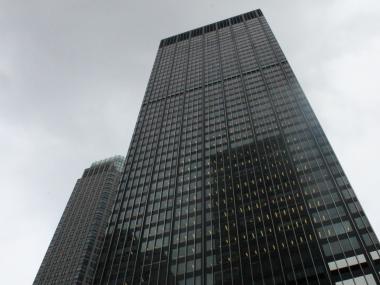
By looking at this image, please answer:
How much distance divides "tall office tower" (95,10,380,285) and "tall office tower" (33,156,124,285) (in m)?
48.9

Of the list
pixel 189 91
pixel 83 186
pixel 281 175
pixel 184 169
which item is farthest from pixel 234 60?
pixel 83 186

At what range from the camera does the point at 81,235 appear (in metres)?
162

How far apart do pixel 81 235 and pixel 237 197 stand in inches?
3524

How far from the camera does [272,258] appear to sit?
3041 inches

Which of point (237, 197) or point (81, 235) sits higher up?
point (81, 235)

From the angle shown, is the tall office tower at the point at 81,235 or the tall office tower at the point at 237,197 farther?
the tall office tower at the point at 81,235

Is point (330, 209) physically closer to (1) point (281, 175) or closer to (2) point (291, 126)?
(1) point (281, 175)

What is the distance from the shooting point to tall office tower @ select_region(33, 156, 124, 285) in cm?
14662

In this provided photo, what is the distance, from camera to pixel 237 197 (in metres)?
96.1

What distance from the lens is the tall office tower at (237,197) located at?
76438mm

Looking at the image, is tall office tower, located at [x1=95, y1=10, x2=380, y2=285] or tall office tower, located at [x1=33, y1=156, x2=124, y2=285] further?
tall office tower, located at [x1=33, y1=156, x2=124, y2=285]

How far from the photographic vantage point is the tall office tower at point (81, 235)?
14662 cm

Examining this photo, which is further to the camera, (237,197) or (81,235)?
(81,235)

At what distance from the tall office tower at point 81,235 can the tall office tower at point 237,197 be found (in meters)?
48.9
